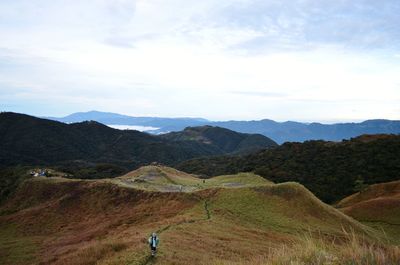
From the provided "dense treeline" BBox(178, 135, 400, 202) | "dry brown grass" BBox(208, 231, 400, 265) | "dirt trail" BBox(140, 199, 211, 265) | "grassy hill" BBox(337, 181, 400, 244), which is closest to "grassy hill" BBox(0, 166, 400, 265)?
"dirt trail" BBox(140, 199, 211, 265)

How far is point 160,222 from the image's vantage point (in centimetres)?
2783

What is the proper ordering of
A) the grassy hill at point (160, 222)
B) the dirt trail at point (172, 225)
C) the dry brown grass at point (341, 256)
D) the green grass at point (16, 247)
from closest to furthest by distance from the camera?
the dry brown grass at point (341, 256) → the dirt trail at point (172, 225) → the grassy hill at point (160, 222) → the green grass at point (16, 247)

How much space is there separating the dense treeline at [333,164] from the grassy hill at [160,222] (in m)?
41.1

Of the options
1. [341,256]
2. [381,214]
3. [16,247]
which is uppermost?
[341,256]

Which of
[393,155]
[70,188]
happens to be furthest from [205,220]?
[393,155]

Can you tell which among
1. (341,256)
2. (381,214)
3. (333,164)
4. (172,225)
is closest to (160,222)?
(172,225)

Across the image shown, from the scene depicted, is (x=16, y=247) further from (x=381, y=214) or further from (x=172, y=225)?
(x=381, y=214)

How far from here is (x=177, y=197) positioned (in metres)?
36.3

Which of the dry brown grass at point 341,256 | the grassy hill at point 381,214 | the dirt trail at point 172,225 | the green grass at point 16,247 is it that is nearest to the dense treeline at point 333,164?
the grassy hill at point 381,214

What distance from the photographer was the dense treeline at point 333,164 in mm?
86000

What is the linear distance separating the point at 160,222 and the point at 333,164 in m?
80.2

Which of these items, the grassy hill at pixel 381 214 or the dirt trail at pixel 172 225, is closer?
the dirt trail at pixel 172 225

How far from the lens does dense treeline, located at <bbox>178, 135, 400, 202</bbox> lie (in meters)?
86.0

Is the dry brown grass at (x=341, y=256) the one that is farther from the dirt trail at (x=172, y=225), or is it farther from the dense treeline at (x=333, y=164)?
the dense treeline at (x=333, y=164)
